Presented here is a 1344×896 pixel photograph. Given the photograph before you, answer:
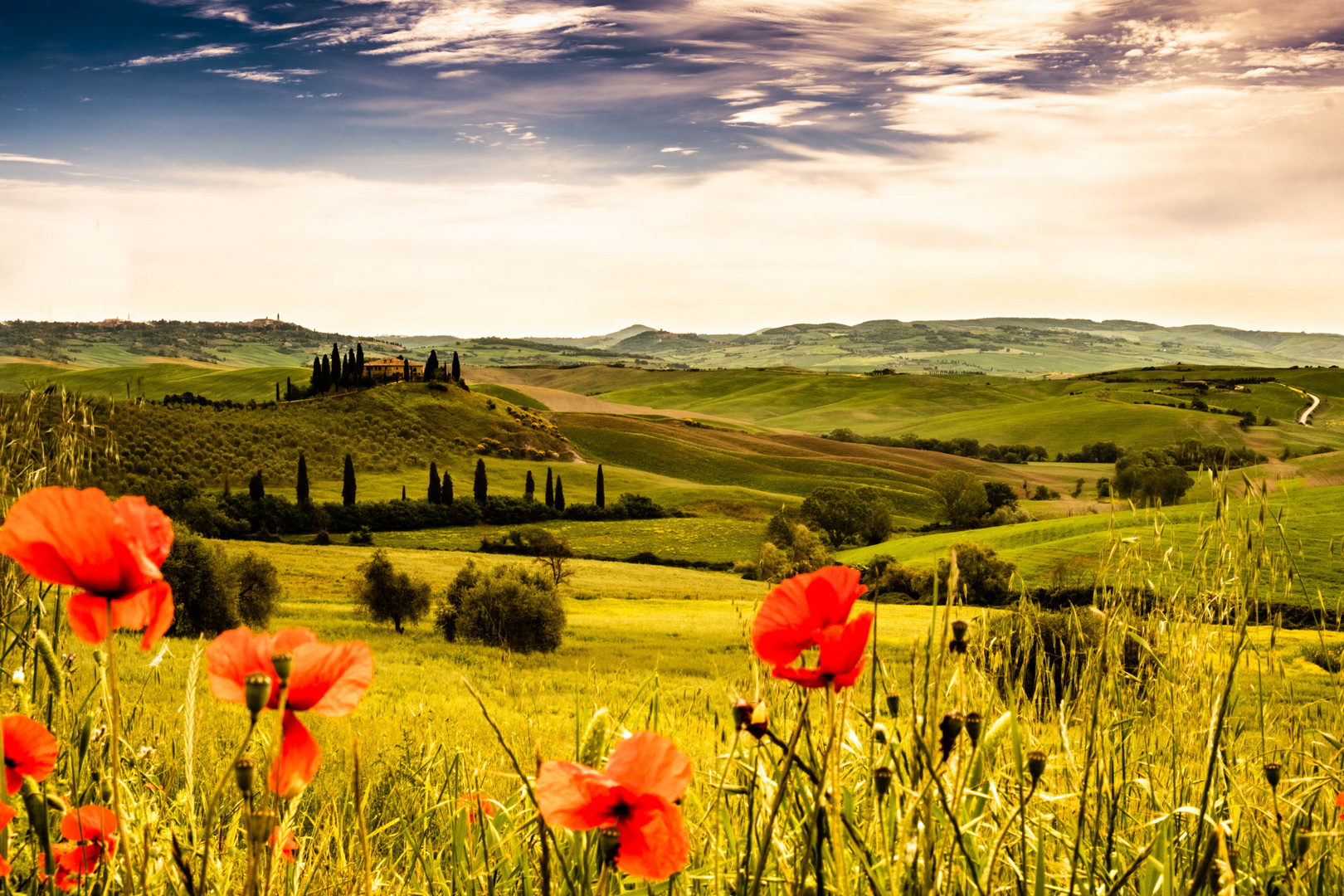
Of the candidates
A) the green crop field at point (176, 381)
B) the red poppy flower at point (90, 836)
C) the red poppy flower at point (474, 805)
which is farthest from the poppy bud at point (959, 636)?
the green crop field at point (176, 381)

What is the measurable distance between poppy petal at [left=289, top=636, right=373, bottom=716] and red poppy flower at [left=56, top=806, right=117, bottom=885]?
0.89 metres

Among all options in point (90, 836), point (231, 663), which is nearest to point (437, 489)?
point (90, 836)

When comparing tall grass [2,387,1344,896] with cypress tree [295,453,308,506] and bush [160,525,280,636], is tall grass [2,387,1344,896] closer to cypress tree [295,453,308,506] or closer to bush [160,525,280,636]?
bush [160,525,280,636]

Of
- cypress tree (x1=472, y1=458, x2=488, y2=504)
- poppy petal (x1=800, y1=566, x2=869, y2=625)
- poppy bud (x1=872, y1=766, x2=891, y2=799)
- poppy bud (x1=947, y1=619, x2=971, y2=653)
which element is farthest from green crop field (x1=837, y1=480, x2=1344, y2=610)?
poppy bud (x1=872, y1=766, x2=891, y2=799)

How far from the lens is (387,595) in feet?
117

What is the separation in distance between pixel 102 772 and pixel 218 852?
326mm

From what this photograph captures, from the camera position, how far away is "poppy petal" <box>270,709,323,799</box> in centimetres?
115

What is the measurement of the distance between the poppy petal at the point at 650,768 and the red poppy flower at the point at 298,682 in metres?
0.37

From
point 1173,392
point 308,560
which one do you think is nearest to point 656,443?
point 308,560

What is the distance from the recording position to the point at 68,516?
45.4 inches

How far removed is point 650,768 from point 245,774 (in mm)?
522

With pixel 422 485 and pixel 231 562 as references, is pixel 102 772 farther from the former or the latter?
pixel 422 485

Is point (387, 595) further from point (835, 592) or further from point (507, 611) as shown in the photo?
point (835, 592)

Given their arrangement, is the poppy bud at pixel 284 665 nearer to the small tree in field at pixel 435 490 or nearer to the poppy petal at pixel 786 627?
the poppy petal at pixel 786 627
